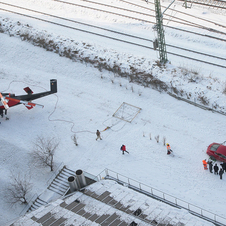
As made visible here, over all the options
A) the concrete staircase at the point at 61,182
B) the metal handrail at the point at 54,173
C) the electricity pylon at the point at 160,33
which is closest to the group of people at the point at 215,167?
the concrete staircase at the point at 61,182

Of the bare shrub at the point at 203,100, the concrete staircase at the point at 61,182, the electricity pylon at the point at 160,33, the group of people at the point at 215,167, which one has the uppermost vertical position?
the electricity pylon at the point at 160,33

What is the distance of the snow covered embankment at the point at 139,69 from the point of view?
92.4 feet

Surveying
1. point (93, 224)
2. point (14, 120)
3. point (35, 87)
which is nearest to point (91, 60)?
point (35, 87)

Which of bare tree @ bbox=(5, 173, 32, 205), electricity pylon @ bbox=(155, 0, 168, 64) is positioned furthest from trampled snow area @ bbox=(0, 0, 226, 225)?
electricity pylon @ bbox=(155, 0, 168, 64)

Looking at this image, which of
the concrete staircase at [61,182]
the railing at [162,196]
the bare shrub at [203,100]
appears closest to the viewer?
the railing at [162,196]

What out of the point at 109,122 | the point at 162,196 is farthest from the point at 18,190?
the point at 162,196

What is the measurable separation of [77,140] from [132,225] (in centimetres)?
1108

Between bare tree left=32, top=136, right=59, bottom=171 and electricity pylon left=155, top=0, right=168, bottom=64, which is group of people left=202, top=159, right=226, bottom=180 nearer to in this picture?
bare tree left=32, top=136, right=59, bottom=171

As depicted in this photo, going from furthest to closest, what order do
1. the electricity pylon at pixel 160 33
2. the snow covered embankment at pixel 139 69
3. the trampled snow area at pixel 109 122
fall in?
the snow covered embankment at pixel 139 69
the electricity pylon at pixel 160 33
the trampled snow area at pixel 109 122

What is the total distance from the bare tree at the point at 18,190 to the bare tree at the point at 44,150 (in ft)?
6.28

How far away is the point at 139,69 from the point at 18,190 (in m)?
18.2

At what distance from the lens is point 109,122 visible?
89.9 feet

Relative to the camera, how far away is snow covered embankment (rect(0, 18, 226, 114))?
28156 millimetres

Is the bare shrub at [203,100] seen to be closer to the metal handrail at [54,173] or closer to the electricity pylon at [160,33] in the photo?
the electricity pylon at [160,33]
